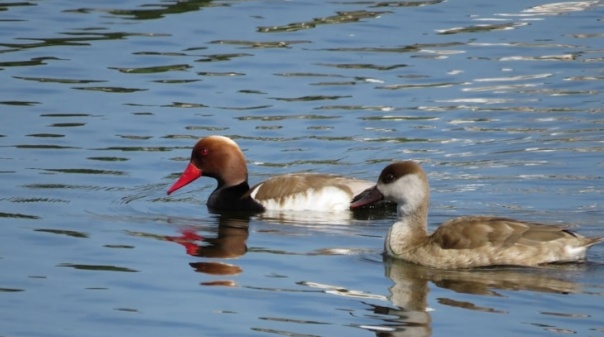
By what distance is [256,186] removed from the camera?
15883 mm

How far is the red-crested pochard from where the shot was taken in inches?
607

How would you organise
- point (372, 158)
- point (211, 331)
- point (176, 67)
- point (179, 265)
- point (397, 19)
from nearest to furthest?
point (211, 331) < point (179, 265) < point (372, 158) < point (176, 67) < point (397, 19)

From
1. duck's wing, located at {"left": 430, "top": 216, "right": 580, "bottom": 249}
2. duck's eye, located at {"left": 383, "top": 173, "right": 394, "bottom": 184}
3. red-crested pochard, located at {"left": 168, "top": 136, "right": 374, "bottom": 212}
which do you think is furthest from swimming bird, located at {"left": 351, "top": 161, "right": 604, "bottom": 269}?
red-crested pochard, located at {"left": 168, "top": 136, "right": 374, "bottom": 212}

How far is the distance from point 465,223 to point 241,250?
6.52 feet

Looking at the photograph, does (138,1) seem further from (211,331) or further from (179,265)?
(211,331)

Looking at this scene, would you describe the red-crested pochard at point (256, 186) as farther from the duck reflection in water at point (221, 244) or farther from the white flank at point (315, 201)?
the duck reflection in water at point (221, 244)

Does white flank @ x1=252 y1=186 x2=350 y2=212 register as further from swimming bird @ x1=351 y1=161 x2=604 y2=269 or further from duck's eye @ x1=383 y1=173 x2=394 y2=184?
swimming bird @ x1=351 y1=161 x2=604 y2=269

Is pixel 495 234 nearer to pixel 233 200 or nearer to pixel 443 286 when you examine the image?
pixel 443 286

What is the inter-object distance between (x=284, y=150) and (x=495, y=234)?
5.13 metres

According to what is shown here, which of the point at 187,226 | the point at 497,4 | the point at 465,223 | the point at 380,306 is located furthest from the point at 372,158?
the point at 497,4

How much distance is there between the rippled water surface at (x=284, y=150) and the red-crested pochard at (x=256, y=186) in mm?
230

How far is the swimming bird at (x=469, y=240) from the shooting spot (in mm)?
12719

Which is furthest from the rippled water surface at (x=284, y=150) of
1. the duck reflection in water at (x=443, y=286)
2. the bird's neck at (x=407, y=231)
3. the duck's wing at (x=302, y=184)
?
the duck's wing at (x=302, y=184)

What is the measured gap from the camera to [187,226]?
14.8 meters
